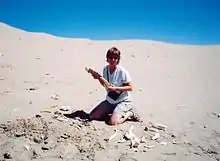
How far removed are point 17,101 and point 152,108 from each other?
259 cm

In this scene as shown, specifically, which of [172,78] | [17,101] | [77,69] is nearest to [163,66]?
[172,78]

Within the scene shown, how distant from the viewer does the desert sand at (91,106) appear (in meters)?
4.14

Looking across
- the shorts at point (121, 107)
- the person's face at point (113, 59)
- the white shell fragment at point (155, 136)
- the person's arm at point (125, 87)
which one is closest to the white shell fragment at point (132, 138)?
the white shell fragment at point (155, 136)

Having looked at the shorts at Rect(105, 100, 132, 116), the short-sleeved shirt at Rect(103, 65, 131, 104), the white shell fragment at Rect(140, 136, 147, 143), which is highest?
the short-sleeved shirt at Rect(103, 65, 131, 104)

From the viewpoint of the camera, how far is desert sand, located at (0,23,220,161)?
4.14 m

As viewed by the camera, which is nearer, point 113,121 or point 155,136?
point 155,136

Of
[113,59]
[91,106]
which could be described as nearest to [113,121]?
[113,59]

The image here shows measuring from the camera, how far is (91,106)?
20.5ft

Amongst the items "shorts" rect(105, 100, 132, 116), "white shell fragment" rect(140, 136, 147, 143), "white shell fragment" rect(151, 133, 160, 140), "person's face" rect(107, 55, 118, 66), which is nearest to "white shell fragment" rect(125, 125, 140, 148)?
"white shell fragment" rect(140, 136, 147, 143)

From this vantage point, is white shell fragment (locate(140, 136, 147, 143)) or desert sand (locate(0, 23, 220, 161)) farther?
white shell fragment (locate(140, 136, 147, 143))

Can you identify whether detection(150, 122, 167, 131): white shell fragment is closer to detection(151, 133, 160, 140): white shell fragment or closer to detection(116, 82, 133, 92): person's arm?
detection(151, 133, 160, 140): white shell fragment

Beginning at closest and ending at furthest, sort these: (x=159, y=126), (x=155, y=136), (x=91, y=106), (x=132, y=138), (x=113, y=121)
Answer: (x=132, y=138) → (x=155, y=136) → (x=113, y=121) → (x=159, y=126) → (x=91, y=106)

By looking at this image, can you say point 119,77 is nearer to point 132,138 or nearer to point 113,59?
point 113,59

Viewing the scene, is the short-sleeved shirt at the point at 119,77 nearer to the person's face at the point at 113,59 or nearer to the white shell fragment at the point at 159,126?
the person's face at the point at 113,59
